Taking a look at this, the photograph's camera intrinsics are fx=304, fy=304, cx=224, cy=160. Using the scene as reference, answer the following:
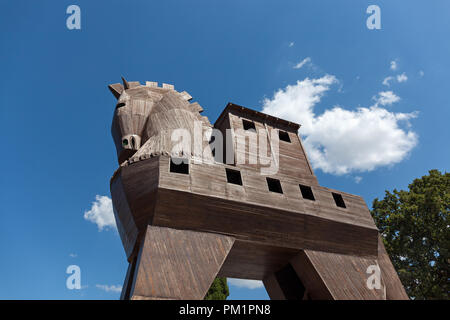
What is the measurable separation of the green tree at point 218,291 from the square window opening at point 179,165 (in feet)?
50.3

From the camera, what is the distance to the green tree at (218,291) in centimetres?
2301

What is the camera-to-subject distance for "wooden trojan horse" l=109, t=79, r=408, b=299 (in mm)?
9523

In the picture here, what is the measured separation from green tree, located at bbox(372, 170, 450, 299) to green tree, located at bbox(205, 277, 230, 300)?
12433 mm

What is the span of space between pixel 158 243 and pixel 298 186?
6.41 m

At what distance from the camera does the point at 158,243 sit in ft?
30.6

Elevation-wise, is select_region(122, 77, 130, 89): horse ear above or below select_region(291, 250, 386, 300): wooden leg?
above

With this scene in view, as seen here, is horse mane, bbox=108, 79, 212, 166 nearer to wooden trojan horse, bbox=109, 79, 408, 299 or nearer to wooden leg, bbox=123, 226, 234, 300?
wooden trojan horse, bbox=109, 79, 408, 299

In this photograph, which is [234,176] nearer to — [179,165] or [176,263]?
[179,165]

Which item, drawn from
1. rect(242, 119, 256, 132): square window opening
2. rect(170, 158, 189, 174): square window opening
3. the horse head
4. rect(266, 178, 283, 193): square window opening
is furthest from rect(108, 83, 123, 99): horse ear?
rect(266, 178, 283, 193): square window opening

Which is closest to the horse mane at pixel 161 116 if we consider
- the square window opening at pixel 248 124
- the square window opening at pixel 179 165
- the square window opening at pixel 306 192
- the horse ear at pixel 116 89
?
the horse ear at pixel 116 89

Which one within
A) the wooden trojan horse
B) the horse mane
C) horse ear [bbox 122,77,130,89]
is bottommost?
the wooden trojan horse
